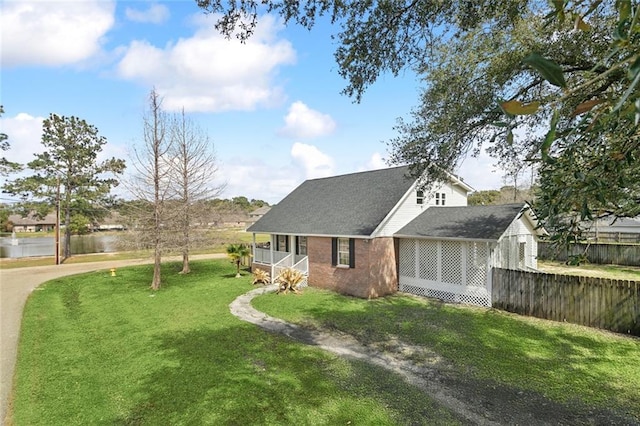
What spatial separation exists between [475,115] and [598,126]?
654 centimetres

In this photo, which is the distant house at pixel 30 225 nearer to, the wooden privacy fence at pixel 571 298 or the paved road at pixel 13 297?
the paved road at pixel 13 297

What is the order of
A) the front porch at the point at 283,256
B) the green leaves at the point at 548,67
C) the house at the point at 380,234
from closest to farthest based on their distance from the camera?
the green leaves at the point at 548,67, the house at the point at 380,234, the front porch at the point at 283,256

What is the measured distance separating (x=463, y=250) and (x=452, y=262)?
793 millimetres

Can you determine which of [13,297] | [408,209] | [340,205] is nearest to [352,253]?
[408,209]

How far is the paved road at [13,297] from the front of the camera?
8.24 m

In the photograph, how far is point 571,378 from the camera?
7.62 metres

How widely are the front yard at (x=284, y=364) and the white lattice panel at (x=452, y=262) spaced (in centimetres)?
139

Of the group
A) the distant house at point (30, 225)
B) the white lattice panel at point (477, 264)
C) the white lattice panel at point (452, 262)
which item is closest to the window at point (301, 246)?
the white lattice panel at point (452, 262)

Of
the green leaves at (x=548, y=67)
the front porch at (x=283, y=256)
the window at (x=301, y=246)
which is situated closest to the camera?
the green leaves at (x=548, y=67)

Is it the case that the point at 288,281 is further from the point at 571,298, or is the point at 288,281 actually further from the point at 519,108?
the point at 519,108

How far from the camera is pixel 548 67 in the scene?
140cm

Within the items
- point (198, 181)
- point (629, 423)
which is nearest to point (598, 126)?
point (629, 423)

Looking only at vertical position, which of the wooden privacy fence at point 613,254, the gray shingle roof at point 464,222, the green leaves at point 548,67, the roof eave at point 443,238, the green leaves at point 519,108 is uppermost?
the green leaves at point 548,67

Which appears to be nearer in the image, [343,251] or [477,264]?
[477,264]
